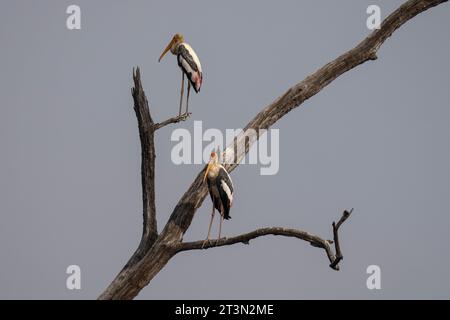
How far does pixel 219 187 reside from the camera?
1469 cm

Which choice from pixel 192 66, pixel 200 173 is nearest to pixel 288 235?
pixel 200 173

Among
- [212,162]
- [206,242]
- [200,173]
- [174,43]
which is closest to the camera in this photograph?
[206,242]

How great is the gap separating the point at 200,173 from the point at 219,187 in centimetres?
67

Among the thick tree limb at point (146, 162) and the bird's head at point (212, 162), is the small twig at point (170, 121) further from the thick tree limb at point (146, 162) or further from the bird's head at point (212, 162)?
the bird's head at point (212, 162)

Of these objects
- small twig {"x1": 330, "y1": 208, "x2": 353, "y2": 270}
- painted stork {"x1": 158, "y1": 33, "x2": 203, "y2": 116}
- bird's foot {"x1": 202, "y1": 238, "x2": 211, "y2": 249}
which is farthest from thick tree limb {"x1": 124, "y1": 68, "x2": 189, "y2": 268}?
small twig {"x1": 330, "y1": 208, "x2": 353, "y2": 270}

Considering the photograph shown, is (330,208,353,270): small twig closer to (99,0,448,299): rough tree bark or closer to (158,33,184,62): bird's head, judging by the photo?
(99,0,448,299): rough tree bark

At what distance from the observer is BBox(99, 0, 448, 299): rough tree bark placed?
14.7 metres

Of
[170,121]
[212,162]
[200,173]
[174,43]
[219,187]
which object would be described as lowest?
[219,187]

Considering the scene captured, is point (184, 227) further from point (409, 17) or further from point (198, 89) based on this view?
point (409, 17)

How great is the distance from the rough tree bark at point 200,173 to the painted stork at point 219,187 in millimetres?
287

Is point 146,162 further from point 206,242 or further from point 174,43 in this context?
point 174,43

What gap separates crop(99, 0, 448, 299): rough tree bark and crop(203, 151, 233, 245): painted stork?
0.29m
